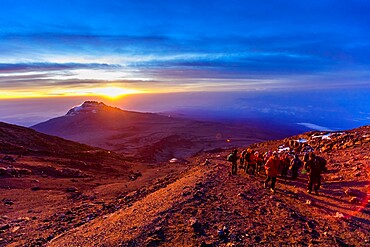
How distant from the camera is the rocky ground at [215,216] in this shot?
808 centimetres

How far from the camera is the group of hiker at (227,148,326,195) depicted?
12227 millimetres

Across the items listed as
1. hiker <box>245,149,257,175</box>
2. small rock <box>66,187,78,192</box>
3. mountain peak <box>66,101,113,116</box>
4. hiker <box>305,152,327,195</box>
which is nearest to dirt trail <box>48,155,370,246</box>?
hiker <box>305,152,327,195</box>

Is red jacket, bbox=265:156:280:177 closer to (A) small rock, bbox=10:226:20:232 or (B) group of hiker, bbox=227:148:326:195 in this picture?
(B) group of hiker, bbox=227:148:326:195

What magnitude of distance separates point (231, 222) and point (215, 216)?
1.93 feet

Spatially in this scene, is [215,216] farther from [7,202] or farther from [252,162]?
[7,202]

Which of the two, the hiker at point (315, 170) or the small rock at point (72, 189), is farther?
the small rock at point (72, 189)

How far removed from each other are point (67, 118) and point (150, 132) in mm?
53733

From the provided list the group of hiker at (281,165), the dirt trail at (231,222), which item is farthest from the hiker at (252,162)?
the dirt trail at (231,222)

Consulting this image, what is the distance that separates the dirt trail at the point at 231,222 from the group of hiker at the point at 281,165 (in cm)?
79

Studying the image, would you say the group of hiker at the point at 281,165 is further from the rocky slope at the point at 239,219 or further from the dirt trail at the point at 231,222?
the dirt trail at the point at 231,222

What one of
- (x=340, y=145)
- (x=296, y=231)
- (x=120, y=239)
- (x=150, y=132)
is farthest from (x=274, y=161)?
(x=150, y=132)

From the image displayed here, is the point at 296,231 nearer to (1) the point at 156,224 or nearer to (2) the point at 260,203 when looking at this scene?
(2) the point at 260,203

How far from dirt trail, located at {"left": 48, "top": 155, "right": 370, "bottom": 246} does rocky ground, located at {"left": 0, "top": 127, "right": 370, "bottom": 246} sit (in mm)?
27

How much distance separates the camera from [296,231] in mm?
8422
